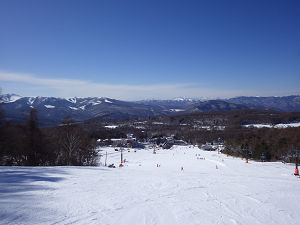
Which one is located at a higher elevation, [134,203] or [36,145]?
[134,203]

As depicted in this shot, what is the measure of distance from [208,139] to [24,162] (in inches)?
4355

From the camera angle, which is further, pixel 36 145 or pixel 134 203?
pixel 36 145

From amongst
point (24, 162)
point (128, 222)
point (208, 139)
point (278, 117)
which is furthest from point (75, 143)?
point (278, 117)

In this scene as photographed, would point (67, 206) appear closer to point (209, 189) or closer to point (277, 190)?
point (209, 189)

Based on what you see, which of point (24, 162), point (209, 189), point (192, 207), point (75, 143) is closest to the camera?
point (192, 207)

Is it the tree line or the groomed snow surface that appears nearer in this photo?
the groomed snow surface

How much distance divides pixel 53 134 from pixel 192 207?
22.9m

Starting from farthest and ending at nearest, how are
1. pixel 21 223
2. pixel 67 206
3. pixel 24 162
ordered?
pixel 24 162 → pixel 67 206 → pixel 21 223

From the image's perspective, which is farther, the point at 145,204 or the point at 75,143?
the point at 75,143

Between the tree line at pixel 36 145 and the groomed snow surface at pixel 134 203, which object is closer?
the groomed snow surface at pixel 134 203

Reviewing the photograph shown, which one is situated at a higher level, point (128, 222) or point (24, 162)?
point (128, 222)

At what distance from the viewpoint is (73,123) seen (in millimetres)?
23250

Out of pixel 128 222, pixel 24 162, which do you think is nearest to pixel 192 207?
pixel 128 222

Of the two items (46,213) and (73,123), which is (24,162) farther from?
(46,213)
